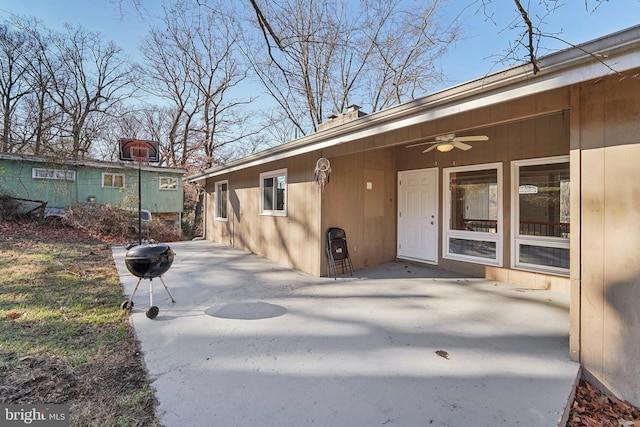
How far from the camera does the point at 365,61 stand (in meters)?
13.1

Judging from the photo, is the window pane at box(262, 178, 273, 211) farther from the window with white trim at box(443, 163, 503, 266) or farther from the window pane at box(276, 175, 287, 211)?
the window with white trim at box(443, 163, 503, 266)

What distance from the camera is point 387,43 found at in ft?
38.7

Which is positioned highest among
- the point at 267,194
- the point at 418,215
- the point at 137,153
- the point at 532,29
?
the point at 137,153

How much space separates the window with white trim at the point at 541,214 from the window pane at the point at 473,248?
0.34 metres

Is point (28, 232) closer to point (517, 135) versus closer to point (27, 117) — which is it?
point (27, 117)

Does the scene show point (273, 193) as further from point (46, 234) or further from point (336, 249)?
point (46, 234)

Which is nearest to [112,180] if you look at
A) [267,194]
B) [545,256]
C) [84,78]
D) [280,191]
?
[84,78]

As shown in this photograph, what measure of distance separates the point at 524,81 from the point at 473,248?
3.58m

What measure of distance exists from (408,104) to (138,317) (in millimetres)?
3748

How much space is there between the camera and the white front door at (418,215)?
5797mm

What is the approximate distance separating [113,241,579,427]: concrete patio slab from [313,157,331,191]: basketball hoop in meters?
1.76

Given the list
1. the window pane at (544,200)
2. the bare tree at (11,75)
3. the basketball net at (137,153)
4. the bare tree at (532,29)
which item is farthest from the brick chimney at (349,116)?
the bare tree at (11,75)

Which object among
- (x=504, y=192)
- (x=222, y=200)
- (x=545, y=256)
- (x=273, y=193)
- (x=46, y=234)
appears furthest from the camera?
(x=222, y=200)

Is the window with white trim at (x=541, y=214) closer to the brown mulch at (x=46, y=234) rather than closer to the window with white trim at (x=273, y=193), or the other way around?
the window with white trim at (x=273, y=193)
